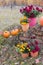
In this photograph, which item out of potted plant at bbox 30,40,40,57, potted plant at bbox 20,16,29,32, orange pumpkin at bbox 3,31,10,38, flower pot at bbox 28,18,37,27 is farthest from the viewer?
orange pumpkin at bbox 3,31,10,38

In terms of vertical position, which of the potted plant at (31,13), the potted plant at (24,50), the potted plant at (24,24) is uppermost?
the potted plant at (31,13)

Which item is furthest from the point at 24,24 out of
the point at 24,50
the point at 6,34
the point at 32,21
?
the point at 24,50

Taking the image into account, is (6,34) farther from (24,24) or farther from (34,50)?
(34,50)

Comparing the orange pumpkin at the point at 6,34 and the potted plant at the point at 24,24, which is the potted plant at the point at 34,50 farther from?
the orange pumpkin at the point at 6,34

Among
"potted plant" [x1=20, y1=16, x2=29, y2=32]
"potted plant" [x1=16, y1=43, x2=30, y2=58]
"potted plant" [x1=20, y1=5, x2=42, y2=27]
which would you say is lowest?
"potted plant" [x1=16, y1=43, x2=30, y2=58]

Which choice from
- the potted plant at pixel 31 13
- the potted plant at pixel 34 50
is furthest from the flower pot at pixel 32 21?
the potted plant at pixel 34 50

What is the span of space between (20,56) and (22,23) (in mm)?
718

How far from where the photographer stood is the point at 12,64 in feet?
13.4

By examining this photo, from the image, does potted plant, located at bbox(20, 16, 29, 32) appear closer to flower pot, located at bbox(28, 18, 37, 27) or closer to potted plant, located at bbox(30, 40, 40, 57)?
flower pot, located at bbox(28, 18, 37, 27)

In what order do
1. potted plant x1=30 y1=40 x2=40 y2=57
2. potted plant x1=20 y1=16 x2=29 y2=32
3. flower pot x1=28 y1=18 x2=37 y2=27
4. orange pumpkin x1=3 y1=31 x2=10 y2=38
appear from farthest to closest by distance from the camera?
orange pumpkin x1=3 y1=31 x2=10 y2=38
flower pot x1=28 y1=18 x2=37 y2=27
potted plant x1=20 y1=16 x2=29 y2=32
potted plant x1=30 y1=40 x2=40 y2=57

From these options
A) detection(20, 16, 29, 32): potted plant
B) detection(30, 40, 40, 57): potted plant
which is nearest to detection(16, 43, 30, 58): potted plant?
detection(30, 40, 40, 57): potted plant

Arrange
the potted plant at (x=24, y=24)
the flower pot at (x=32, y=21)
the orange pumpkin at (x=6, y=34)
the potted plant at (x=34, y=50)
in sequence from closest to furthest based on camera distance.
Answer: the potted plant at (x=34, y=50) → the potted plant at (x=24, y=24) → the flower pot at (x=32, y=21) → the orange pumpkin at (x=6, y=34)

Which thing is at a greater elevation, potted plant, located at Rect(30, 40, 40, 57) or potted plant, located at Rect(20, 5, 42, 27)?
potted plant, located at Rect(20, 5, 42, 27)

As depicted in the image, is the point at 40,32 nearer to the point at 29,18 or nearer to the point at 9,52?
the point at 29,18
